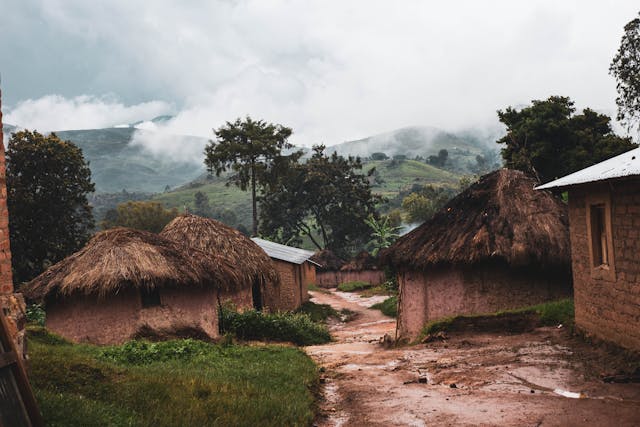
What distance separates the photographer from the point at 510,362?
933cm

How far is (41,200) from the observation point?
27.9 metres

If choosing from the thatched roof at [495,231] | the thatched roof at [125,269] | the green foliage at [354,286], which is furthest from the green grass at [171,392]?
the green foliage at [354,286]

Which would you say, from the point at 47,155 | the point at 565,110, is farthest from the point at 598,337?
the point at 47,155

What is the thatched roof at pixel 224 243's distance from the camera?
20.8 meters

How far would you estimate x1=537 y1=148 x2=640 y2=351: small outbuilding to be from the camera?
852 centimetres

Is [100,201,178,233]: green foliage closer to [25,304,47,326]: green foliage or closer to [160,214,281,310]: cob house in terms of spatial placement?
[160,214,281,310]: cob house

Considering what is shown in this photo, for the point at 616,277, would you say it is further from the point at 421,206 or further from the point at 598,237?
the point at 421,206

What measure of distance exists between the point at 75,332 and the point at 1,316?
1125 centimetres

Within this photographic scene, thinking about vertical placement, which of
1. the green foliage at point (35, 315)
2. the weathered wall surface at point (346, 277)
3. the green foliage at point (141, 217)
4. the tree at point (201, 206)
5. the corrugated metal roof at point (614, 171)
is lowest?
the weathered wall surface at point (346, 277)

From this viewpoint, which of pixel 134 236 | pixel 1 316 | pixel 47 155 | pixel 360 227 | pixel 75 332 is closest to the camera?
pixel 1 316

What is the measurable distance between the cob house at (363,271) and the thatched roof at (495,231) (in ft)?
97.7

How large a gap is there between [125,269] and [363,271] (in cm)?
3379

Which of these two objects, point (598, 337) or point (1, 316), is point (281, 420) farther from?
point (598, 337)

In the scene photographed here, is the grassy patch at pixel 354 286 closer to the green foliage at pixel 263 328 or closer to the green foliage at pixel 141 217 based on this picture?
the green foliage at pixel 141 217
